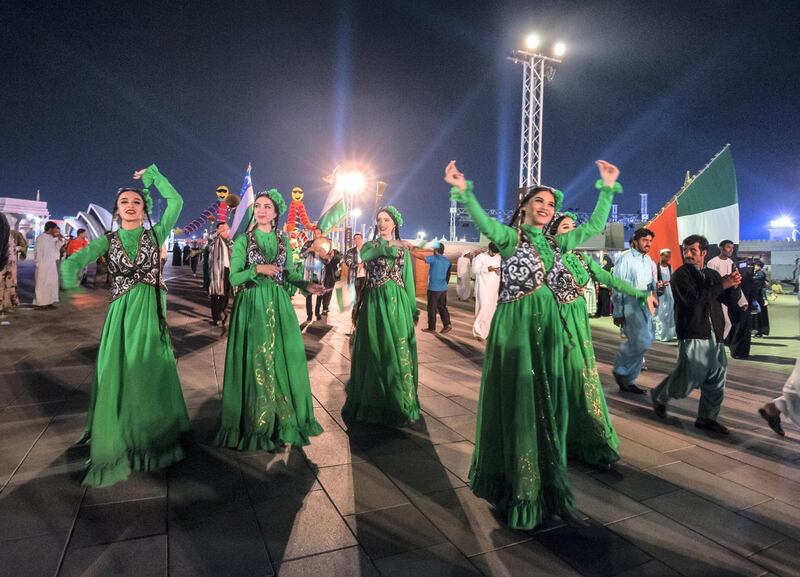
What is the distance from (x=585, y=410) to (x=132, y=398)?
10.5 ft

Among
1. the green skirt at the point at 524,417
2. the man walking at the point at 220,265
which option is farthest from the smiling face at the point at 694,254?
the man walking at the point at 220,265

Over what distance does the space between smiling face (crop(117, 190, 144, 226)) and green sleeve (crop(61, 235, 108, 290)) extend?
20 centimetres

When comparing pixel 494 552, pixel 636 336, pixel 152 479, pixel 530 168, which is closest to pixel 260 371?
pixel 152 479

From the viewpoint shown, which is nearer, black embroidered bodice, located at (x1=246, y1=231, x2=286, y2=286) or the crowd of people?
the crowd of people

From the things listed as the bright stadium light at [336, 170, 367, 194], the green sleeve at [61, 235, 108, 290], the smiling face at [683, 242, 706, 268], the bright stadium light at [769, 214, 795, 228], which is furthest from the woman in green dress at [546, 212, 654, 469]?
the bright stadium light at [769, 214, 795, 228]

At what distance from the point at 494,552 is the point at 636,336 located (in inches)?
159

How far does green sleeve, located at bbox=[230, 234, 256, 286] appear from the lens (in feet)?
11.9

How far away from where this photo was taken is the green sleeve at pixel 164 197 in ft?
11.6

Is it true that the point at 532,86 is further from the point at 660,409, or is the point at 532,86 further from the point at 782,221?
the point at 782,221

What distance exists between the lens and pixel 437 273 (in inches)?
390

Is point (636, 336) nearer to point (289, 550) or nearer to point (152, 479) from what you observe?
point (289, 550)

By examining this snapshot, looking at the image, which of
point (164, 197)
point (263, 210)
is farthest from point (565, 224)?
point (164, 197)

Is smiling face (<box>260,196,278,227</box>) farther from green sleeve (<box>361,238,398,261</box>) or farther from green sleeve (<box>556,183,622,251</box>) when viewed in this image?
green sleeve (<box>556,183,622,251</box>)

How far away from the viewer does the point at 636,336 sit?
5551mm
